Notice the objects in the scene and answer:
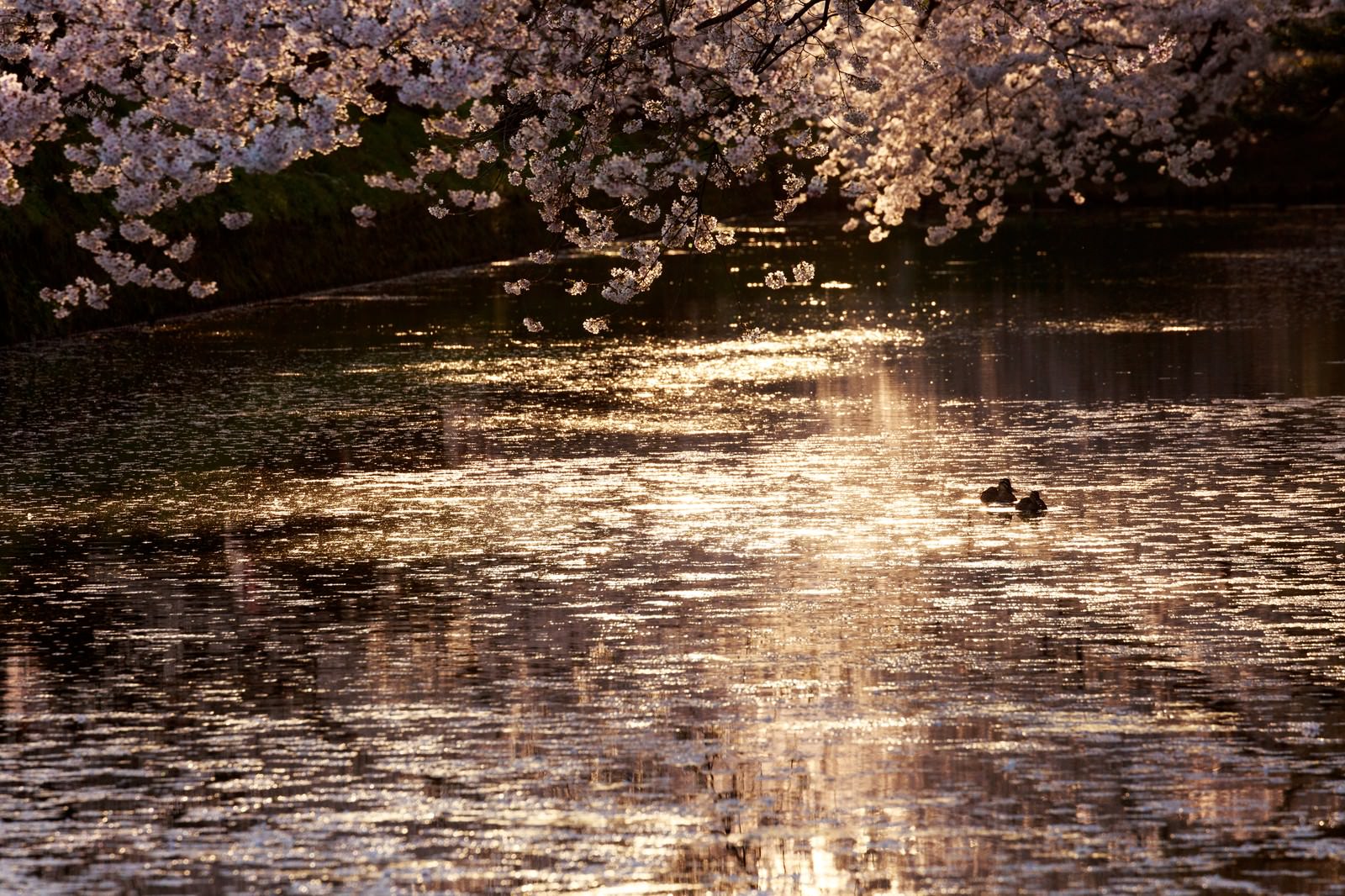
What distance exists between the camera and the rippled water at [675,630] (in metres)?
8.16

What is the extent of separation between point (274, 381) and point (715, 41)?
26.6 ft

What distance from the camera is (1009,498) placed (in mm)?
15711

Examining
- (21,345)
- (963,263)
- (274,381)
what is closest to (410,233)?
(963,263)

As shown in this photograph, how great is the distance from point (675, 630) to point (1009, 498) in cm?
450

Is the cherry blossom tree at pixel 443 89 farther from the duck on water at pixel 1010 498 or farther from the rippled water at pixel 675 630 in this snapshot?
the duck on water at pixel 1010 498

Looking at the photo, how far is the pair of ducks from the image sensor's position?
15367 millimetres

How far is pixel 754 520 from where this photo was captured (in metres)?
15.2

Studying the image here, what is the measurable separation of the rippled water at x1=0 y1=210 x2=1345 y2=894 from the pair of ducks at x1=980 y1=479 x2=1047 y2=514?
0.23 metres

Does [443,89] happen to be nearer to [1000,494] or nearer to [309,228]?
[1000,494]

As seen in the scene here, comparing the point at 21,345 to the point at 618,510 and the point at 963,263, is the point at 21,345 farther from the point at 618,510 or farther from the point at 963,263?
the point at 963,263

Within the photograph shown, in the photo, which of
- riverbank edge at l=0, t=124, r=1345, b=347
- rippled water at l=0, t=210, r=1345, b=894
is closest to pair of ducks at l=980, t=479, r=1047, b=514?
rippled water at l=0, t=210, r=1345, b=894

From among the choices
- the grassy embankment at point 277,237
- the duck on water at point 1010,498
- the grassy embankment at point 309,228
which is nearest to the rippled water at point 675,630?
the duck on water at point 1010,498

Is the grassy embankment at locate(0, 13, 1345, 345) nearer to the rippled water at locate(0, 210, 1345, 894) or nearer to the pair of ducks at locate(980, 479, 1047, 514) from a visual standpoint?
the rippled water at locate(0, 210, 1345, 894)

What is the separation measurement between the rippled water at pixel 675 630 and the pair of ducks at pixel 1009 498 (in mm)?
227
